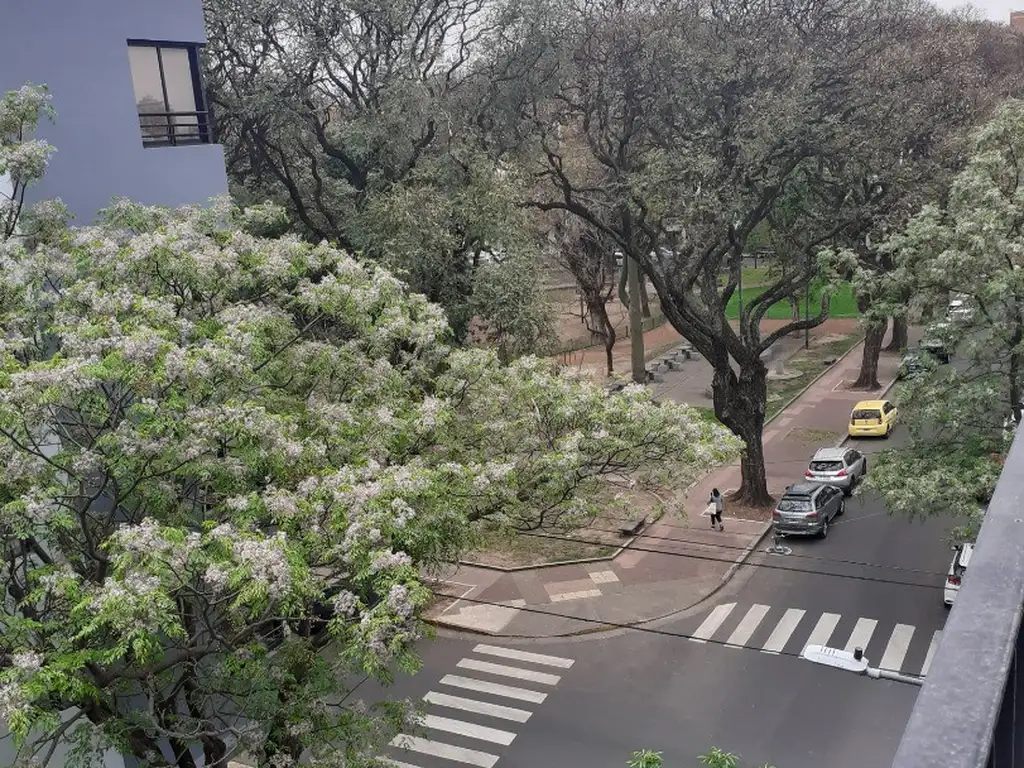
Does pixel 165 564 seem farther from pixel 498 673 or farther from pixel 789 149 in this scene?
pixel 789 149

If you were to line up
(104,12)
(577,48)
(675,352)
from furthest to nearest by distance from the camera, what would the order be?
(675,352)
(577,48)
(104,12)

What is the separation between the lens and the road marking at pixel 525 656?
1805 cm

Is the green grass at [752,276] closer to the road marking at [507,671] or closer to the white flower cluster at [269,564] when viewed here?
the road marking at [507,671]

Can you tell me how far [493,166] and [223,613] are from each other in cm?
1522

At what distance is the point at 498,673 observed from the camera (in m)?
17.8

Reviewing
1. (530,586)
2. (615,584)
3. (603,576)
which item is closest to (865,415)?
(603,576)

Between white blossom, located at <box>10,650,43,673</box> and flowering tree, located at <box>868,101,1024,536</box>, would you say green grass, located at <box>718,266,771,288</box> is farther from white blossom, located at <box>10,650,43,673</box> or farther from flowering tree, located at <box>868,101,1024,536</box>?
white blossom, located at <box>10,650,43,673</box>

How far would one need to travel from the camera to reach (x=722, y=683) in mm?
16812

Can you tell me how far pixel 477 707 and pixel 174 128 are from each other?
10936 millimetres

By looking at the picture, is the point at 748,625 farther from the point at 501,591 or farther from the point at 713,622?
the point at 501,591

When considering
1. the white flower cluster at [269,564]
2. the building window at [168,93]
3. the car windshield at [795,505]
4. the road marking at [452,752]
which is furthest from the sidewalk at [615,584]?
the white flower cluster at [269,564]

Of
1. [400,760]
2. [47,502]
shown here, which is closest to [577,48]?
[400,760]

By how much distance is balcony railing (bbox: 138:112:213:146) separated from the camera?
14492 millimetres

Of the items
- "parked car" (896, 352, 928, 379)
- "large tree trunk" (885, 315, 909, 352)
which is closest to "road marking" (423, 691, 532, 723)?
"parked car" (896, 352, 928, 379)
